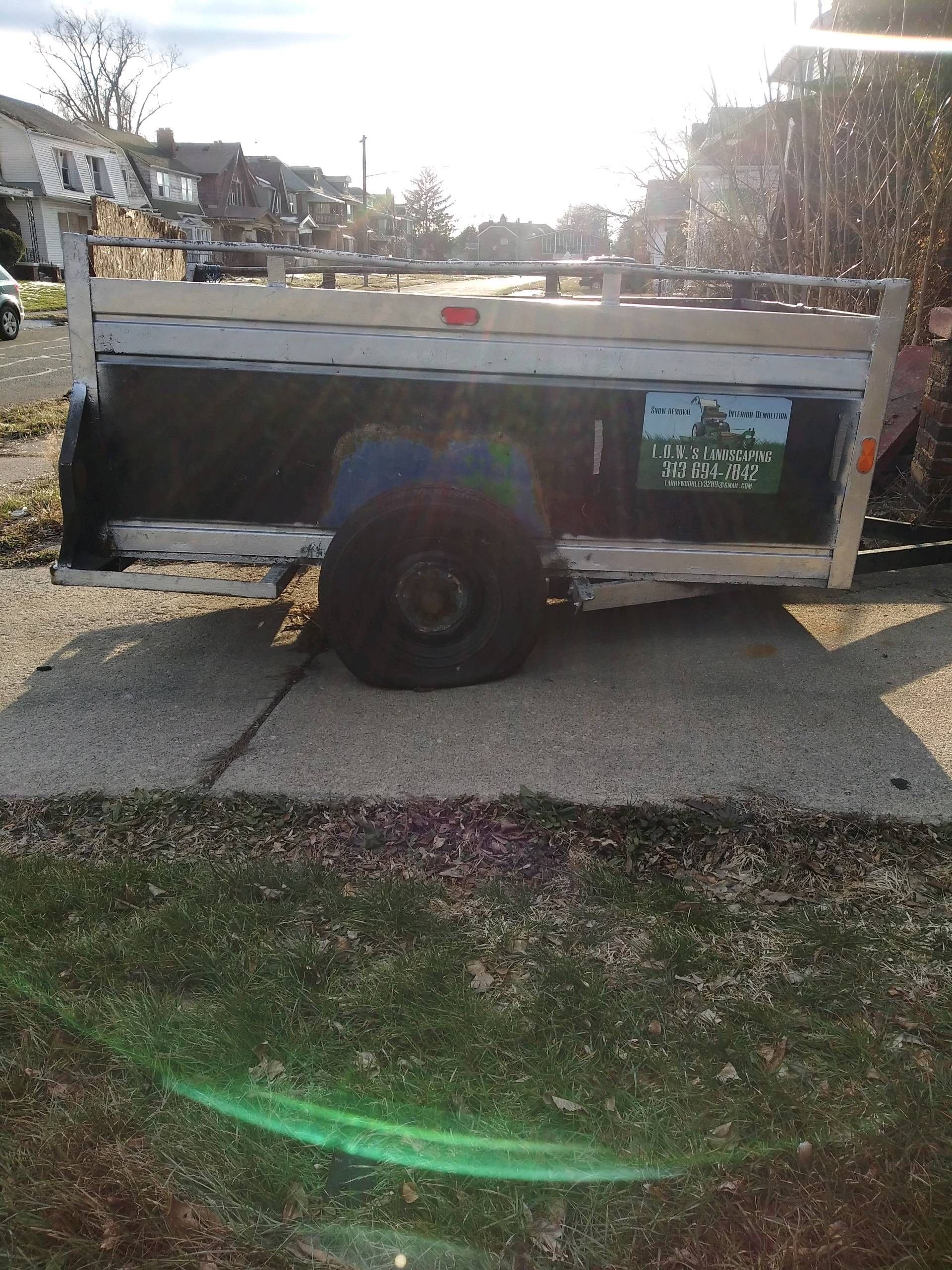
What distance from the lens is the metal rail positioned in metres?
3.75

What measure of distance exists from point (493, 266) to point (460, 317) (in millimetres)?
237

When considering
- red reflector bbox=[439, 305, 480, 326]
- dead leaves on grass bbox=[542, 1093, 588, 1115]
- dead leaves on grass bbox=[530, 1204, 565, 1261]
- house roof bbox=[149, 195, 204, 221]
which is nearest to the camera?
dead leaves on grass bbox=[530, 1204, 565, 1261]

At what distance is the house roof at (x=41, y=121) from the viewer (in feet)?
149

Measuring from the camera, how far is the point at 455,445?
411 cm

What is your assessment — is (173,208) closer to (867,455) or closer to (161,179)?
(161,179)

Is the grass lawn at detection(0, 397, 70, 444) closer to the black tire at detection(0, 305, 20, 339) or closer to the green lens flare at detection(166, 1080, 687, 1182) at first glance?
the green lens flare at detection(166, 1080, 687, 1182)

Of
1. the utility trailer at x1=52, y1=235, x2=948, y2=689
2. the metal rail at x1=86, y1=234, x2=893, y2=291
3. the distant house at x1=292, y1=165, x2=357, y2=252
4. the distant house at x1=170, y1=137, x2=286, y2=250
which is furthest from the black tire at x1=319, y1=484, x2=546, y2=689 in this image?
the distant house at x1=292, y1=165, x2=357, y2=252

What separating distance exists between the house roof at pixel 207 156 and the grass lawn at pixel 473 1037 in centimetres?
7116

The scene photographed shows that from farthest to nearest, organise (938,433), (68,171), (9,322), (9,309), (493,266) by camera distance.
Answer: (68,171), (9,322), (9,309), (938,433), (493,266)

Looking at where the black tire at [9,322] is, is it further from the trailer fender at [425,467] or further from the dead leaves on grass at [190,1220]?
the dead leaves on grass at [190,1220]

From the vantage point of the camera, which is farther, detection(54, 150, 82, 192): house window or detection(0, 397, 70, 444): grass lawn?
detection(54, 150, 82, 192): house window

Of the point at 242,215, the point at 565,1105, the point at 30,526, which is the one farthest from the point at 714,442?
the point at 242,215

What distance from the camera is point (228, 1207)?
1.99m

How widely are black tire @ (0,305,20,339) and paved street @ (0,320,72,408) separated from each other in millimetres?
156
